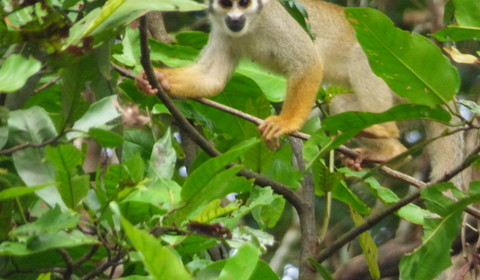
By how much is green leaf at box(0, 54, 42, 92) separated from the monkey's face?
8.72 ft

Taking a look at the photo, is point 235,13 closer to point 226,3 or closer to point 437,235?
point 226,3

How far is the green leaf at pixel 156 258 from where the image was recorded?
5.21 ft

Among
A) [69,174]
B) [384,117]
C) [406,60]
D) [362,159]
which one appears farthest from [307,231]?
[69,174]

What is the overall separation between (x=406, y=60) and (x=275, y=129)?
147cm

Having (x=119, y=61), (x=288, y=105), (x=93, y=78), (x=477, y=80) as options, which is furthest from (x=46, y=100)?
(x=477, y=80)

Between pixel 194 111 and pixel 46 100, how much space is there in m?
0.93

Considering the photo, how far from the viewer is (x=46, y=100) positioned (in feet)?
9.70

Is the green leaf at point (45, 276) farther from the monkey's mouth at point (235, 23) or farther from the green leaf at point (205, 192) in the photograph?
the monkey's mouth at point (235, 23)

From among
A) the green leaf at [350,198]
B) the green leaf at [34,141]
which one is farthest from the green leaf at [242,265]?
the green leaf at [350,198]

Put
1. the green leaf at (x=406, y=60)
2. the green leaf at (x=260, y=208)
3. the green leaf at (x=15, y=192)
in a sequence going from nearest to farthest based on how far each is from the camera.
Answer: the green leaf at (x=15, y=192) → the green leaf at (x=260, y=208) → the green leaf at (x=406, y=60)

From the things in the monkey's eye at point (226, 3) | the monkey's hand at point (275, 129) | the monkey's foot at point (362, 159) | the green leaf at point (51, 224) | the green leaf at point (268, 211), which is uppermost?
the green leaf at point (51, 224)

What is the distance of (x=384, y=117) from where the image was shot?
2.54 metres

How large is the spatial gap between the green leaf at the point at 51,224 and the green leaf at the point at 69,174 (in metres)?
0.08

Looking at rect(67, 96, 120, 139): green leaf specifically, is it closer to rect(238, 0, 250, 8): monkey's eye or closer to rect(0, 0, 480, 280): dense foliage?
rect(0, 0, 480, 280): dense foliage
